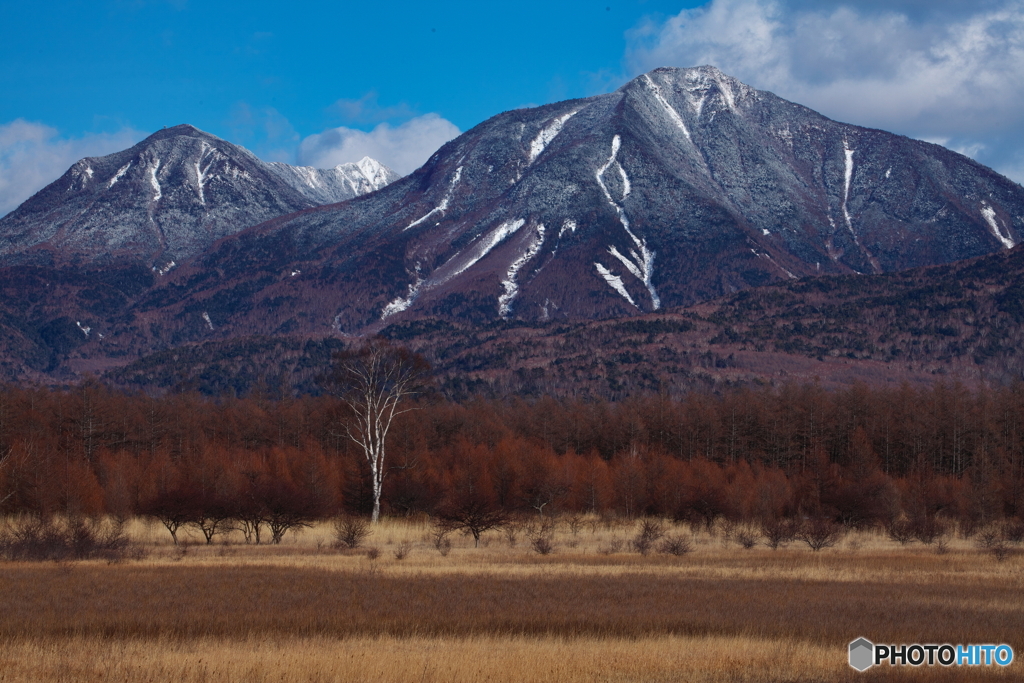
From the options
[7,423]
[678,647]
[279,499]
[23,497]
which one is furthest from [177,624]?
[7,423]

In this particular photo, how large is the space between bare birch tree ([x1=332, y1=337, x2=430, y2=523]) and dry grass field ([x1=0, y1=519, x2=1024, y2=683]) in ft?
55.5

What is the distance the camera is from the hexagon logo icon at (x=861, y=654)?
2161 cm

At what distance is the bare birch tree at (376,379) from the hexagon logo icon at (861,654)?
39.0 metres

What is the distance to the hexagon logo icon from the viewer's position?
21609mm

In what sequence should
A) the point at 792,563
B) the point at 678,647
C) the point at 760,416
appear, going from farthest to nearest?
1. the point at 760,416
2. the point at 792,563
3. the point at 678,647

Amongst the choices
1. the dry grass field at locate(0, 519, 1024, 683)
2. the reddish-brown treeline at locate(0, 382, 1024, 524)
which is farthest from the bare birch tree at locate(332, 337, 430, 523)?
the dry grass field at locate(0, 519, 1024, 683)

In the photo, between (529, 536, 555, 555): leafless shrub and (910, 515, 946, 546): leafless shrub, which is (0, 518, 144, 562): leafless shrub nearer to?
(529, 536, 555, 555): leafless shrub

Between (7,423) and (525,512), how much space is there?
48346 mm

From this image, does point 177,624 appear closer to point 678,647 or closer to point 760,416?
point 678,647

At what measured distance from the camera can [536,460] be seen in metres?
77.8

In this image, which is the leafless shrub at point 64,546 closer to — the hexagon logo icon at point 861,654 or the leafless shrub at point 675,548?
the leafless shrub at point 675,548

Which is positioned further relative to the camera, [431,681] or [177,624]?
[177,624]

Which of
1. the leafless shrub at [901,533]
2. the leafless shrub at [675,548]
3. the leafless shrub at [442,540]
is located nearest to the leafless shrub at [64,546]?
the leafless shrub at [442,540]

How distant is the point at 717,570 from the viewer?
38438 millimetres
